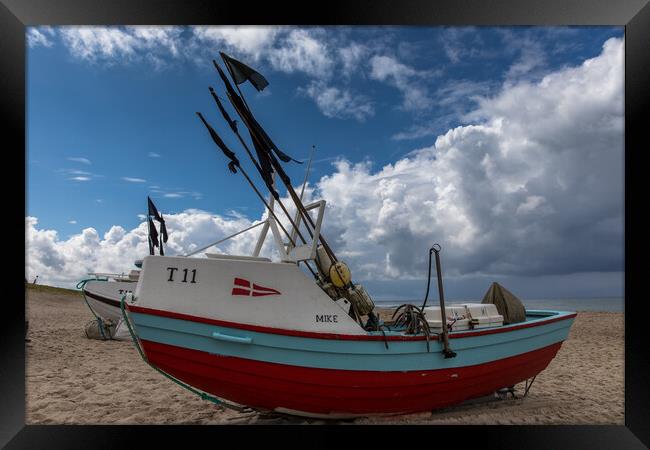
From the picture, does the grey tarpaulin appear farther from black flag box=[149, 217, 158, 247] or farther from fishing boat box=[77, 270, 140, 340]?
fishing boat box=[77, 270, 140, 340]

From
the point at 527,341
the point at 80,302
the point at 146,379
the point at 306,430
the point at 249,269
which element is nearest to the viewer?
the point at 249,269

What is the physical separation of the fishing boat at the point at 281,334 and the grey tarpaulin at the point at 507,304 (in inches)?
59.5

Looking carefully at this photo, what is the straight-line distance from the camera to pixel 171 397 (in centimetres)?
640

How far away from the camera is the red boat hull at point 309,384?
4039 millimetres

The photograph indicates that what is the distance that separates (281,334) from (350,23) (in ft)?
9.55

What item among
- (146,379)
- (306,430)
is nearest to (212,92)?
(306,430)

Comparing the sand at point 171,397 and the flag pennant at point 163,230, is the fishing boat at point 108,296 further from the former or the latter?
the flag pennant at point 163,230

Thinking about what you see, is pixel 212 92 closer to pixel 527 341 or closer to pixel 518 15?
pixel 518 15

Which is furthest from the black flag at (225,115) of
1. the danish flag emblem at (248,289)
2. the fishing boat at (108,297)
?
the fishing boat at (108,297)

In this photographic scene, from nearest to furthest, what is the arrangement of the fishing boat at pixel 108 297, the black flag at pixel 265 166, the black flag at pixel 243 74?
the black flag at pixel 243 74
the black flag at pixel 265 166
the fishing boat at pixel 108 297

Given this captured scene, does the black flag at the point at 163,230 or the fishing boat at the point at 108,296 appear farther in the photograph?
the fishing boat at the point at 108,296

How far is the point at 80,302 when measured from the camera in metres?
27.4

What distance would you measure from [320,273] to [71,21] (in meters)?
3.36

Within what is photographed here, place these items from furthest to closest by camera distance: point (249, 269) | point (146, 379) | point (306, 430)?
point (146, 379), point (306, 430), point (249, 269)
